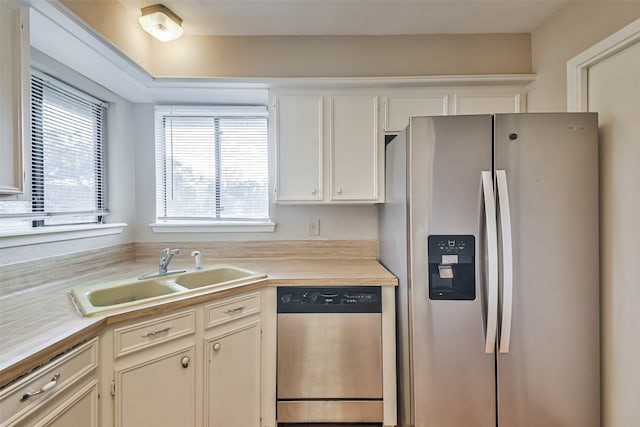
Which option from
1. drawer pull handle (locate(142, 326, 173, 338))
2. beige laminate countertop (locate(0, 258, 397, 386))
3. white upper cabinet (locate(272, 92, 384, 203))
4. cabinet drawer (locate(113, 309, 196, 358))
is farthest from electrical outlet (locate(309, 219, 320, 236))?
drawer pull handle (locate(142, 326, 173, 338))

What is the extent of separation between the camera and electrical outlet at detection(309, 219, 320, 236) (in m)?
2.31

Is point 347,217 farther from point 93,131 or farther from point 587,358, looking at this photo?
point 93,131

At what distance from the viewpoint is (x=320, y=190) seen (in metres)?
2.02

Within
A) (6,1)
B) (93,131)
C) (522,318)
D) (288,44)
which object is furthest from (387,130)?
(93,131)

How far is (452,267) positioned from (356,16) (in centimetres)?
162

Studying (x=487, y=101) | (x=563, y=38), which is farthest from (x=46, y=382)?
(x=563, y=38)

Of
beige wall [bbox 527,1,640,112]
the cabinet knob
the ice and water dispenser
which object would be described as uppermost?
beige wall [bbox 527,1,640,112]

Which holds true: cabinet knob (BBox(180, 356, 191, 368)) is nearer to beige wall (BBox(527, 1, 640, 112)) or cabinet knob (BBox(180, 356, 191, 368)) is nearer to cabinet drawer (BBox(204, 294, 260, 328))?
cabinet drawer (BBox(204, 294, 260, 328))

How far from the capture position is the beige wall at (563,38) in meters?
1.41

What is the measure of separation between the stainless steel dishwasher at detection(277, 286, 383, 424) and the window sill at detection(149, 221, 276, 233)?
0.81m

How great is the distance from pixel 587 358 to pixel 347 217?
1532mm

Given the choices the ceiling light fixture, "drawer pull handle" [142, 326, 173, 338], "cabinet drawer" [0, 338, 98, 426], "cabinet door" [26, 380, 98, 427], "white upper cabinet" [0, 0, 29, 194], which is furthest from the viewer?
the ceiling light fixture

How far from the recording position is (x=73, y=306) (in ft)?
4.02

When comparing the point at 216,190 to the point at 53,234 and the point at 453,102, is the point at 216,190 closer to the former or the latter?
Answer: the point at 53,234
